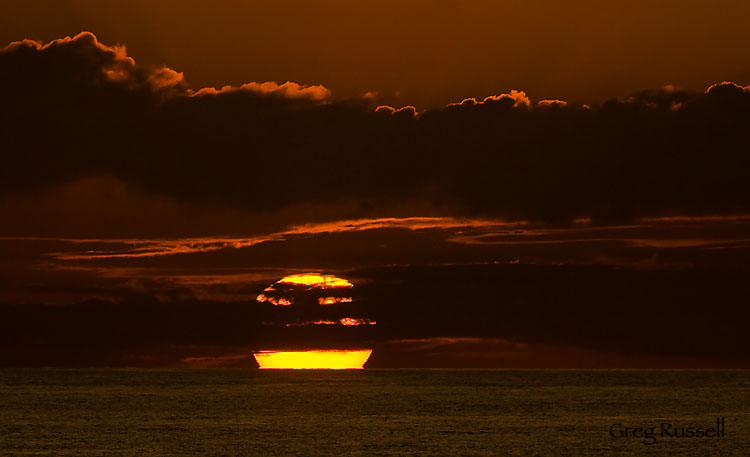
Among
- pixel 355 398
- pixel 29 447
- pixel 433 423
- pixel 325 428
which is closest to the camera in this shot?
pixel 29 447

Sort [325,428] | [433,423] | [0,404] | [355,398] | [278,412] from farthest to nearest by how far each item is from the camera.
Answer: [355,398], [0,404], [278,412], [433,423], [325,428]

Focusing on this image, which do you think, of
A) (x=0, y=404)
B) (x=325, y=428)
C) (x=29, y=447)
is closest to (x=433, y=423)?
(x=325, y=428)

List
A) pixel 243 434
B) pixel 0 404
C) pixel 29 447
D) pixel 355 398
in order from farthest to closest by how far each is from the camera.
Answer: pixel 355 398 < pixel 0 404 < pixel 243 434 < pixel 29 447

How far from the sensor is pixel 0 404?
524 ft

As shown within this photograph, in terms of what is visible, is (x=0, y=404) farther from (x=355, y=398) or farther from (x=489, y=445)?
(x=489, y=445)

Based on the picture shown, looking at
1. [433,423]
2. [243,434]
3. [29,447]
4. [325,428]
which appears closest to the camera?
[29,447]

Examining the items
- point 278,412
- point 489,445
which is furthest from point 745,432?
point 278,412

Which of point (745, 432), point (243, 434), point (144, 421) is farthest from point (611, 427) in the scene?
point (144, 421)

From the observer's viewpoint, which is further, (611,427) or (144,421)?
(144,421)

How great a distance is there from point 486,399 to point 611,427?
7328 cm

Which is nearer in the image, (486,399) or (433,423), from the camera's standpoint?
(433,423)

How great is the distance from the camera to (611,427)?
10825 cm

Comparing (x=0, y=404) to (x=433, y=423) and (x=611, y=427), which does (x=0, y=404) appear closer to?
(x=433, y=423)

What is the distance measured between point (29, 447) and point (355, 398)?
311 feet
